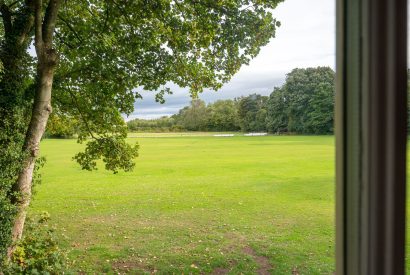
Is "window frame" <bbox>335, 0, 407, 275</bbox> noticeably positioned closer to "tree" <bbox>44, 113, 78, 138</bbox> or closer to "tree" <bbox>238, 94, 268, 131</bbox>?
"tree" <bbox>238, 94, 268, 131</bbox>

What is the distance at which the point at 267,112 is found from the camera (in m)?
2.57

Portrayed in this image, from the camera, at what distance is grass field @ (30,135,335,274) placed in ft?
10.1

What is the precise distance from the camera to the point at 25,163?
2.25 metres

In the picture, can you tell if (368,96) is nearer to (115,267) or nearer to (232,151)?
(115,267)

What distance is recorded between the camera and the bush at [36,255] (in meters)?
2.12

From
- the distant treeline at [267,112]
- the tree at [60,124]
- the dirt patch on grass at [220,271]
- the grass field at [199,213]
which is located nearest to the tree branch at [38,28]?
the tree at [60,124]

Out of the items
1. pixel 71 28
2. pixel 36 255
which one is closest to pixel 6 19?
pixel 71 28

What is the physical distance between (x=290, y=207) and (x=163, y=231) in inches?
73.4

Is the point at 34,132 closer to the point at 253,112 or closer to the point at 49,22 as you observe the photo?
the point at 49,22

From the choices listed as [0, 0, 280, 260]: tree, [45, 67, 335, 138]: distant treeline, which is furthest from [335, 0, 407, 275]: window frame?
[0, 0, 280, 260]: tree

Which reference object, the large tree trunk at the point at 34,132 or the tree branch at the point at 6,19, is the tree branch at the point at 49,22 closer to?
the large tree trunk at the point at 34,132

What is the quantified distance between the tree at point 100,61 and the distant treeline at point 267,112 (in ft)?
0.80

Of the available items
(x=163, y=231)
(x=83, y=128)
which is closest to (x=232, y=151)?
(x=163, y=231)

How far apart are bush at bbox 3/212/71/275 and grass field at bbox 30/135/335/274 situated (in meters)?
0.52
